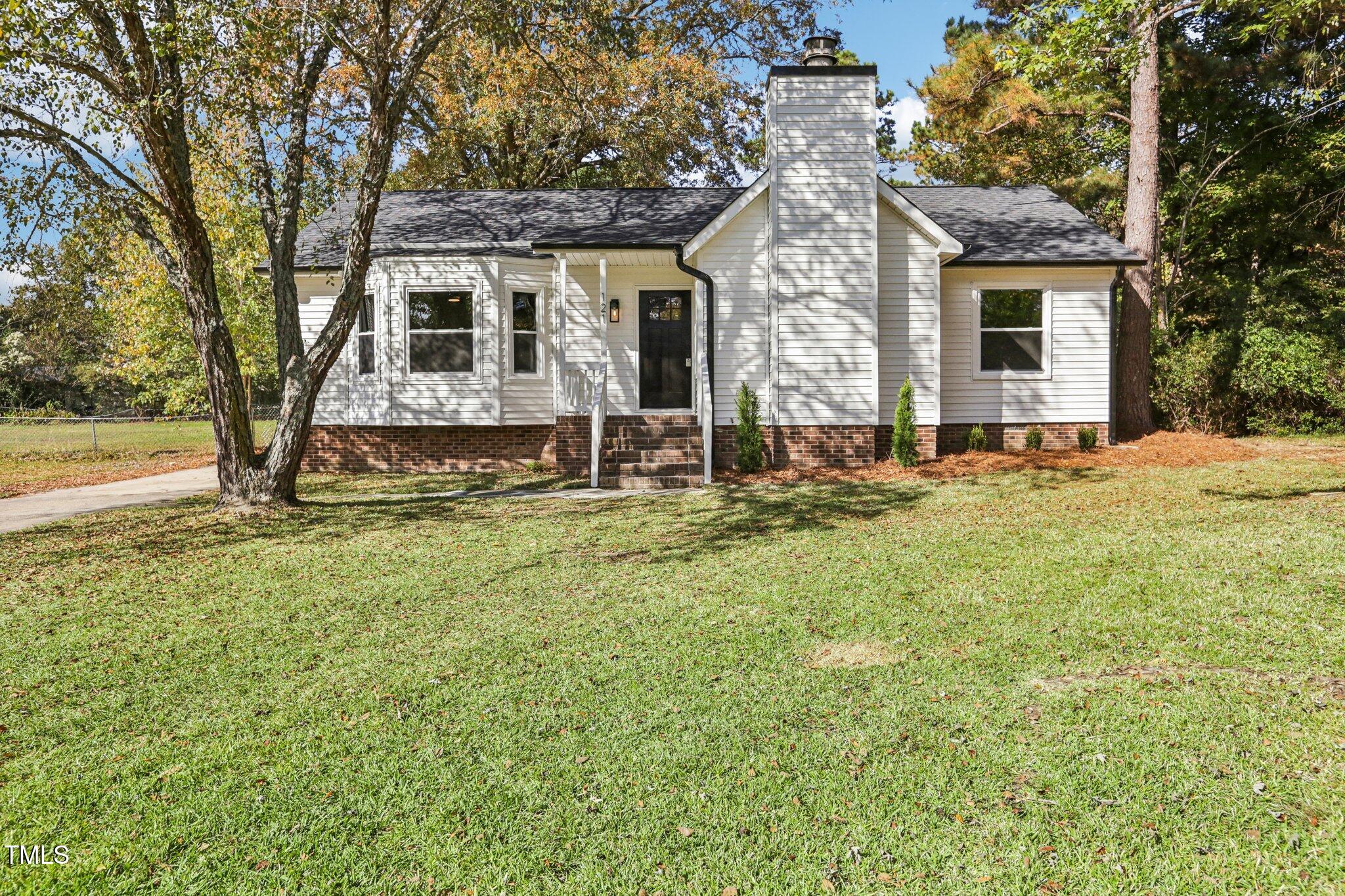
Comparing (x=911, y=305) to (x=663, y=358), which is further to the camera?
(x=663, y=358)

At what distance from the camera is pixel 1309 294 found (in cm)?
1639

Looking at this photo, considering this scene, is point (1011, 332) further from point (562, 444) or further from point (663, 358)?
point (562, 444)

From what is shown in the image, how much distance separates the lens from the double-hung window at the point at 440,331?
526 inches

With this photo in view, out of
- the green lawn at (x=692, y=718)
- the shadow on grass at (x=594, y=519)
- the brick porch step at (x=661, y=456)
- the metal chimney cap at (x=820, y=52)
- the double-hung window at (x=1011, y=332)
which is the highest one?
the metal chimney cap at (x=820, y=52)

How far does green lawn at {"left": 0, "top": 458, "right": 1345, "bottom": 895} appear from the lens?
264cm

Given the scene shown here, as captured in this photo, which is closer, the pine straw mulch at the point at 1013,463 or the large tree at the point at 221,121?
the large tree at the point at 221,121

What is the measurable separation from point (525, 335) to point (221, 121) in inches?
222

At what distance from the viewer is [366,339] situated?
13.7 meters

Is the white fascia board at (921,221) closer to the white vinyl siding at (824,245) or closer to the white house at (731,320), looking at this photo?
the white house at (731,320)

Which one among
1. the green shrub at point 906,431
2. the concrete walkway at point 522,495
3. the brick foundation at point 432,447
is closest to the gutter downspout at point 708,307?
the concrete walkway at point 522,495

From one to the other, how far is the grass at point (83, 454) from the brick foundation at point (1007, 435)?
12237 millimetres

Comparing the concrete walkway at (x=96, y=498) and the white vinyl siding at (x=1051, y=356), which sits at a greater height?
the white vinyl siding at (x=1051, y=356)

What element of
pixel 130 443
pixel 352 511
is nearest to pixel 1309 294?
pixel 352 511

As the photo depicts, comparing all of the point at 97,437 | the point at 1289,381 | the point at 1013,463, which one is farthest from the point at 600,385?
the point at 97,437
